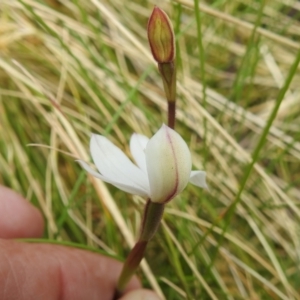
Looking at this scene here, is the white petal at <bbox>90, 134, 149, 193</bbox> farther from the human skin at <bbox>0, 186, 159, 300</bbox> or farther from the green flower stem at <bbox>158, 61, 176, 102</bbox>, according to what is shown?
the human skin at <bbox>0, 186, 159, 300</bbox>

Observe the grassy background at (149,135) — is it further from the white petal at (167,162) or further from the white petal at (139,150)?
the white petal at (167,162)

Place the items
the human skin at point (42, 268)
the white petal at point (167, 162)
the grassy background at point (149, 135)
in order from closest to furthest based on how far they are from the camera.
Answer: the white petal at point (167, 162) < the human skin at point (42, 268) < the grassy background at point (149, 135)

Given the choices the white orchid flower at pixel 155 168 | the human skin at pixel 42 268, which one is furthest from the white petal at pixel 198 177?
the human skin at pixel 42 268

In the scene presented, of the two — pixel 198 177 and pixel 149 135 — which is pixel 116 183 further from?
pixel 149 135

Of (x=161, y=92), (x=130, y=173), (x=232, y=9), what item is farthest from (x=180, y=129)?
(x=130, y=173)

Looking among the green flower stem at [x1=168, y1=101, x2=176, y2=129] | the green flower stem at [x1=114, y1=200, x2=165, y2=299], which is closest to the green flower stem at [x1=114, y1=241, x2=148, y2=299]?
the green flower stem at [x1=114, y1=200, x2=165, y2=299]

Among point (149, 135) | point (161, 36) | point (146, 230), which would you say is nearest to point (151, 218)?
point (146, 230)

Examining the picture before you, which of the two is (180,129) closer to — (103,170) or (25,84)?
(25,84)
